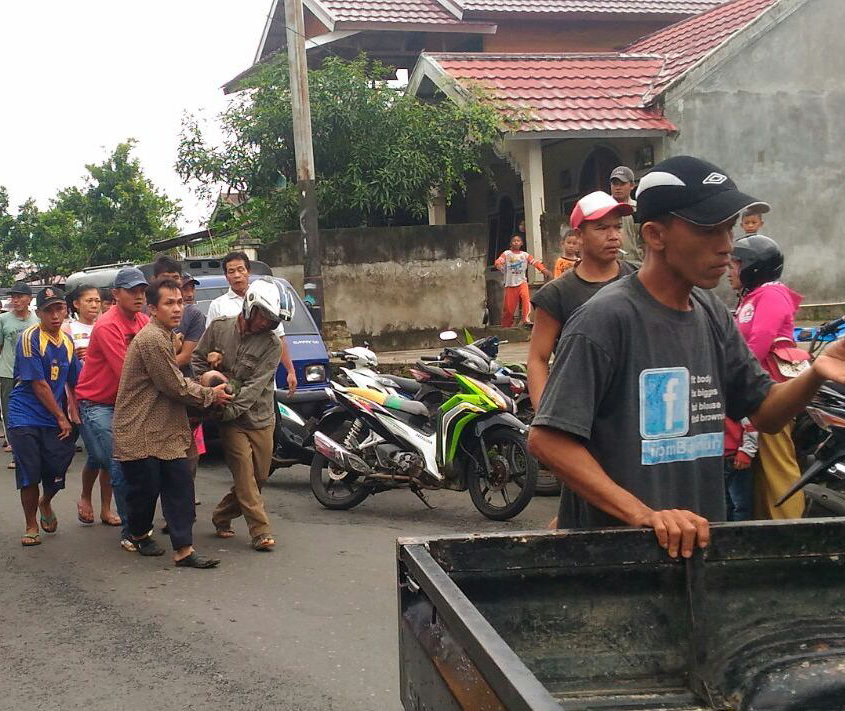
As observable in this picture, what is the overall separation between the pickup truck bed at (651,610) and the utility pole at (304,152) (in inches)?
448

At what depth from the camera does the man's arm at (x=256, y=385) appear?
662 centimetres

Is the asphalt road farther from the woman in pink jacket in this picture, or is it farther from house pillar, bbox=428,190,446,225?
house pillar, bbox=428,190,446,225

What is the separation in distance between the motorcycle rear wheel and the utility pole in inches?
234

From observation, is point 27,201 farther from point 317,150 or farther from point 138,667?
point 138,667

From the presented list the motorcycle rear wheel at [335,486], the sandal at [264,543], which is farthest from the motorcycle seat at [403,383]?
the sandal at [264,543]

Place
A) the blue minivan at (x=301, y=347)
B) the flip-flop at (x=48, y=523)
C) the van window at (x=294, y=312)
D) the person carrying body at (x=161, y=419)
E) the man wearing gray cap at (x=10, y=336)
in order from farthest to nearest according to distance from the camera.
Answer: the man wearing gray cap at (x=10, y=336) < the van window at (x=294, y=312) < the blue minivan at (x=301, y=347) < the flip-flop at (x=48, y=523) < the person carrying body at (x=161, y=419)

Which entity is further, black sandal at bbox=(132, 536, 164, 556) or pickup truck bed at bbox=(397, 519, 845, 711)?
black sandal at bbox=(132, 536, 164, 556)

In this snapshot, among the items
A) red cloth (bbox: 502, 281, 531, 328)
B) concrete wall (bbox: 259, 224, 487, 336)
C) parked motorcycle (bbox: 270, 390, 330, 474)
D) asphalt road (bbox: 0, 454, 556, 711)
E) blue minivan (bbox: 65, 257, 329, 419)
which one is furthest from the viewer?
red cloth (bbox: 502, 281, 531, 328)

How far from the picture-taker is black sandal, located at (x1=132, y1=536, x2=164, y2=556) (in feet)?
21.7

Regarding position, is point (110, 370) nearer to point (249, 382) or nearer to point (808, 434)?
point (249, 382)

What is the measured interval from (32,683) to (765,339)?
365 centimetres

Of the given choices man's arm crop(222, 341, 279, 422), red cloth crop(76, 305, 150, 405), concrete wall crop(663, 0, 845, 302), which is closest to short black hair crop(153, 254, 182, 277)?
red cloth crop(76, 305, 150, 405)

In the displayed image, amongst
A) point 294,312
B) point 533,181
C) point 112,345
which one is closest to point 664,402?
point 112,345

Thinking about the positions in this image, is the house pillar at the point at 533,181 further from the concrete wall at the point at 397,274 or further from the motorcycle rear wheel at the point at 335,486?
the motorcycle rear wheel at the point at 335,486
